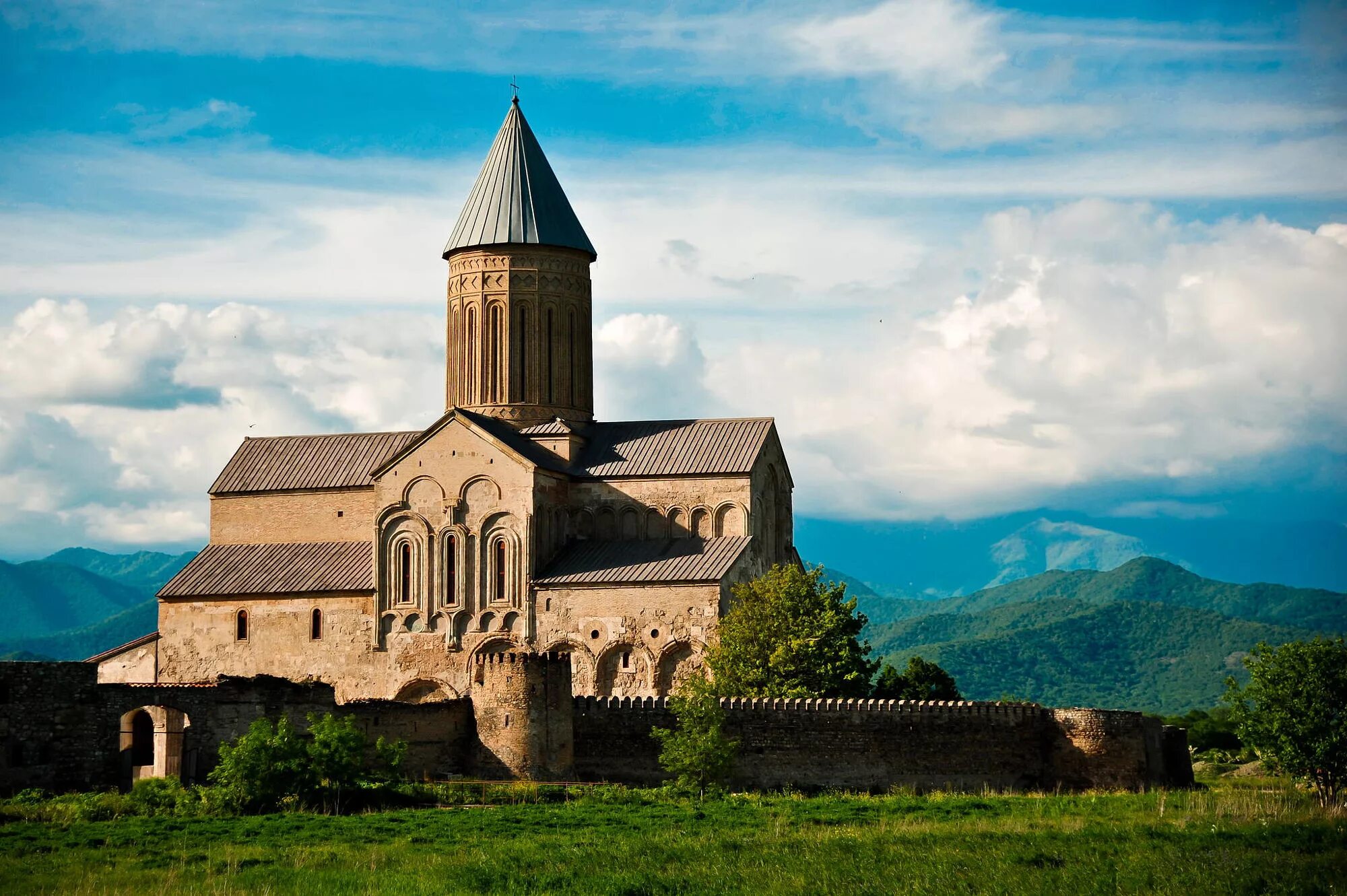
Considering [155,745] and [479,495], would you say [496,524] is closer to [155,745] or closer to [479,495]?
[479,495]

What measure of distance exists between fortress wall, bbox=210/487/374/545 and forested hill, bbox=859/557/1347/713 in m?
59.2

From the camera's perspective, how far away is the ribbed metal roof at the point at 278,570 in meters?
40.5

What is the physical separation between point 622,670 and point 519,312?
9938 millimetres

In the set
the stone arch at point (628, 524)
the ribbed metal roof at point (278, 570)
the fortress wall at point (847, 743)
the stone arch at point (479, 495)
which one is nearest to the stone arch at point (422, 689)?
the ribbed metal roof at point (278, 570)

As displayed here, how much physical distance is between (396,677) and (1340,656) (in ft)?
65.6

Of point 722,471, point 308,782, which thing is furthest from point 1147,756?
point 308,782

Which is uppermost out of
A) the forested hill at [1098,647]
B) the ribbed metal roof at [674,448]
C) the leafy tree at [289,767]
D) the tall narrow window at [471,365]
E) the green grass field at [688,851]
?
the tall narrow window at [471,365]

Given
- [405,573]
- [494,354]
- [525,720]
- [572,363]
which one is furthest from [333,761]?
[572,363]

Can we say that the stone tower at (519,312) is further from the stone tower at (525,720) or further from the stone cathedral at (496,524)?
the stone tower at (525,720)

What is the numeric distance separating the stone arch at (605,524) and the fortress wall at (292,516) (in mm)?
5499

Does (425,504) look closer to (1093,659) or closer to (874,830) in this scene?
(874,830)

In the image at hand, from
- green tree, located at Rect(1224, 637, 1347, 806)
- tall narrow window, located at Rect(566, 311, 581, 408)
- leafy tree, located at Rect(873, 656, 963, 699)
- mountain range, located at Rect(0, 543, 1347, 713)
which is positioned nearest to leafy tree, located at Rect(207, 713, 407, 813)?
leafy tree, located at Rect(873, 656, 963, 699)

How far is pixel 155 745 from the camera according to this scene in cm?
3045

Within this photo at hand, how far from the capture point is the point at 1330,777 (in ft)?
96.0
